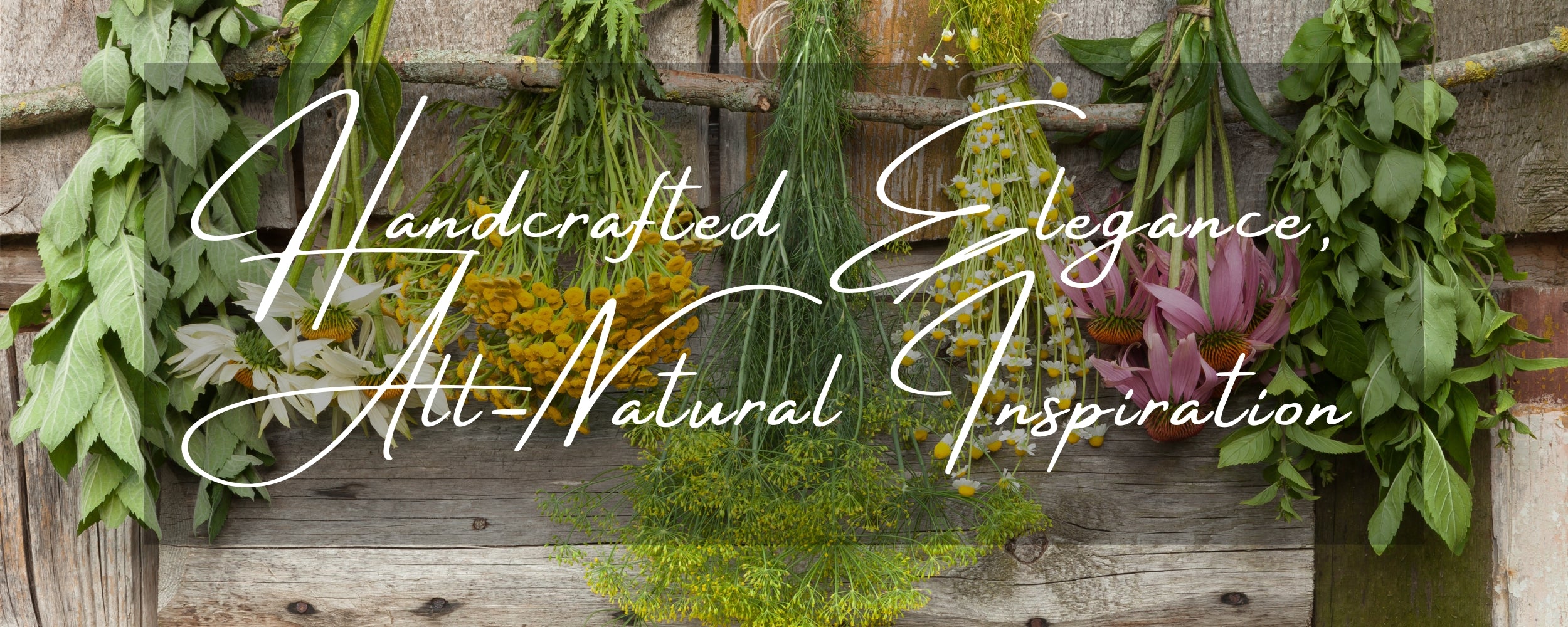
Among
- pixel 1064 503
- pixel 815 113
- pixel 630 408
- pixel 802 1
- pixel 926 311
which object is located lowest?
pixel 1064 503

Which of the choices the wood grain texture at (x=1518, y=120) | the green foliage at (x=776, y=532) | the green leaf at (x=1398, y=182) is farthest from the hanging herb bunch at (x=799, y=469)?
the wood grain texture at (x=1518, y=120)

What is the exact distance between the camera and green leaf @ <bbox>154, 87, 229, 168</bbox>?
1025mm

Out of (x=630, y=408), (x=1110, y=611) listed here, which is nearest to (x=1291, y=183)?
(x=1110, y=611)

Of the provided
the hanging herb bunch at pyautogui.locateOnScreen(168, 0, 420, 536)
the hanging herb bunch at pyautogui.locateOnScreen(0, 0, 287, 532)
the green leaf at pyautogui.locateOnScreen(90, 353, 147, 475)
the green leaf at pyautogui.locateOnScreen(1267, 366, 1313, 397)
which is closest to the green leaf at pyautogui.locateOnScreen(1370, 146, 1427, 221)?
the green leaf at pyautogui.locateOnScreen(1267, 366, 1313, 397)

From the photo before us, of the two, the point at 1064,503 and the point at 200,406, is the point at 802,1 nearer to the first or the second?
the point at 1064,503

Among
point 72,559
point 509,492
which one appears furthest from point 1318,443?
point 72,559

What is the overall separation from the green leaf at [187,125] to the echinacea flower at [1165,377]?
1115mm

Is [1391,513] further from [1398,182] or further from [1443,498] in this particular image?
[1398,182]

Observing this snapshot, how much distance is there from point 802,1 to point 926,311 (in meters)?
0.42

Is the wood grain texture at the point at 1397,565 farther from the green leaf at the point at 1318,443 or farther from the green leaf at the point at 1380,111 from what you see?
the green leaf at the point at 1380,111

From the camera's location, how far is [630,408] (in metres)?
1.15

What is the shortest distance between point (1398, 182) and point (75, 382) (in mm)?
1555

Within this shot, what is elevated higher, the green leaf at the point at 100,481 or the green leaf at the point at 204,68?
the green leaf at the point at 204,68

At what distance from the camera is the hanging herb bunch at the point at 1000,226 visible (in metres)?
1.10
